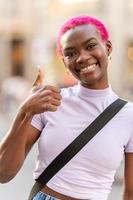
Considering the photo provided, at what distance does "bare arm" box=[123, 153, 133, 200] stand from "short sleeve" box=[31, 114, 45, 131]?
16.0 inches

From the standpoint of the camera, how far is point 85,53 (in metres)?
2.99

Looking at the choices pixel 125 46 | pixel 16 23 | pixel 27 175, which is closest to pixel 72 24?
pixel 27 175

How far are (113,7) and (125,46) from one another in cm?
204

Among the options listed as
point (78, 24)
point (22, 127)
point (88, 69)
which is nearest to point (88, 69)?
Result: point (88, 69)

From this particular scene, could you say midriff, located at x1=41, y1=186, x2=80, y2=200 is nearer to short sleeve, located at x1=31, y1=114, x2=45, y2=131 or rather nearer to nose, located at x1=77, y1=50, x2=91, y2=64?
short sleeve, located at x1=31, y1=114, x2=45, y2=131

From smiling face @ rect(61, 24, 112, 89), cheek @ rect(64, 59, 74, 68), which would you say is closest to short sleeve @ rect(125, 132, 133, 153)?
smiling face @ rect(61, 24, 112, 89)

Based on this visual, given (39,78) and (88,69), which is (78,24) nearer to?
(88,69)

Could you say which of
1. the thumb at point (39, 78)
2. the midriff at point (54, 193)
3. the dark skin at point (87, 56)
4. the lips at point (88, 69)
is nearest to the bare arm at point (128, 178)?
the dark skin at point (87, 56)

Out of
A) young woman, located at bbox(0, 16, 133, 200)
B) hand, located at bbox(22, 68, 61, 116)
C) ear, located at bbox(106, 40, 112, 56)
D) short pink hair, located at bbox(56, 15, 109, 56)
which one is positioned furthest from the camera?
ear, located at bbox(106, 40, 112, 56)

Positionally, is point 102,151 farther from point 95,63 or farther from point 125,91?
point 125,91

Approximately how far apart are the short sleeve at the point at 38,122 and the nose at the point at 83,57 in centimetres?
30

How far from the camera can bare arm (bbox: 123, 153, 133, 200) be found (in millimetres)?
3045

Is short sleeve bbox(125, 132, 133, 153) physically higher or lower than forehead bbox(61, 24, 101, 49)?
lower

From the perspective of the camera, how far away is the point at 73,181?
9.58 feet
